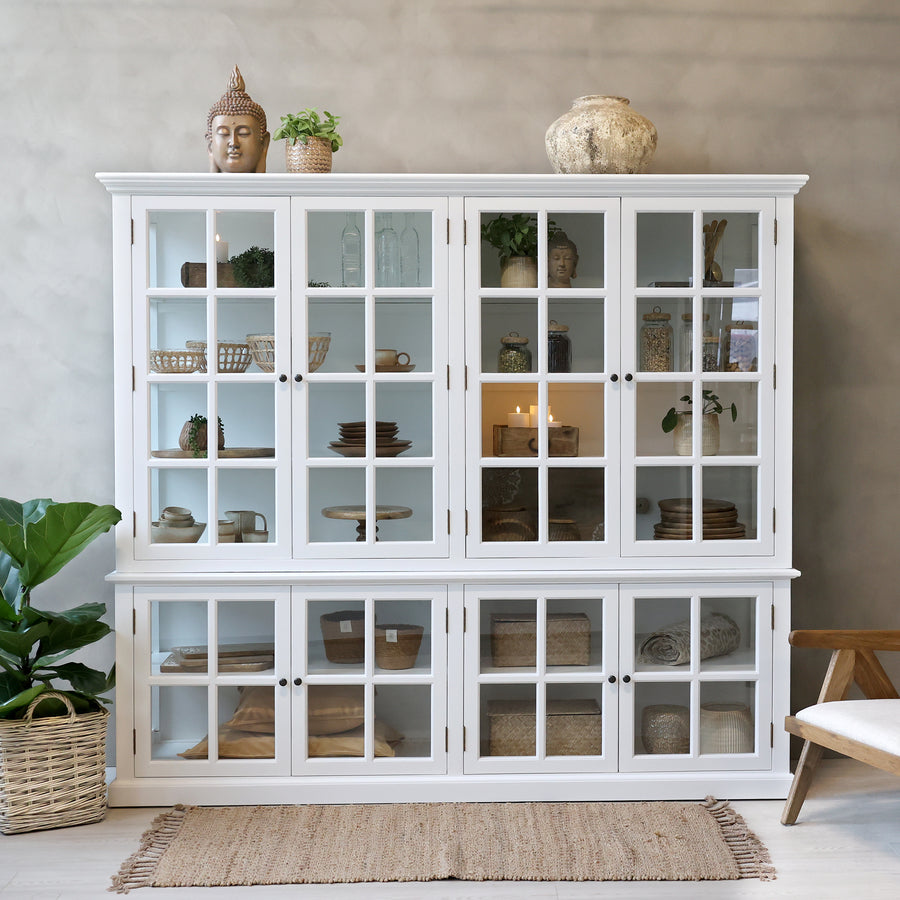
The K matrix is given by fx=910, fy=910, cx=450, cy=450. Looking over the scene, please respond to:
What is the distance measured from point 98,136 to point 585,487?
2045mm

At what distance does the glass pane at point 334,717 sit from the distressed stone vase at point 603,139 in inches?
69.5

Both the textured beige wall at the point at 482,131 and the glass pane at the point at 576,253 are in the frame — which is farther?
the textured beige wall at the point at 482,131

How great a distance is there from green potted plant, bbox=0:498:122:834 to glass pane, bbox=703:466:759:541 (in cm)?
181

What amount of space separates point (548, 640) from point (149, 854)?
1.29m

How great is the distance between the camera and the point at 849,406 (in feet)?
10.6

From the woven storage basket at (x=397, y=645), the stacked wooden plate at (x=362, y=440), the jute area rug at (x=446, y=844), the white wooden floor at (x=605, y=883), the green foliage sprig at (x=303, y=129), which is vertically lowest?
the white wooden floor at (x=605, y=883)

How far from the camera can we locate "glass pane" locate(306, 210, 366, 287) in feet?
9.12

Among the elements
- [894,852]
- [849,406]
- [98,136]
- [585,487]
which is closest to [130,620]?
[585,487]

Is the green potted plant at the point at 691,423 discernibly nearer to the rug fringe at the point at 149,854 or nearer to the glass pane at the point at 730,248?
the glass pane at the point at 730,248

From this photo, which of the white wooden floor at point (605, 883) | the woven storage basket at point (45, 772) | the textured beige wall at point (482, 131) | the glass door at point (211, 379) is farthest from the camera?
the textured beige wall at point (482, 131)

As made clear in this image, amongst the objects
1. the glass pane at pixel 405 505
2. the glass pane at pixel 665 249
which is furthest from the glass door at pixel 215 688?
the glass pane at pixel 665 249

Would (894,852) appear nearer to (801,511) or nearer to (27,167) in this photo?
(801,511)

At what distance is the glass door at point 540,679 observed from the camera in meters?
2.82

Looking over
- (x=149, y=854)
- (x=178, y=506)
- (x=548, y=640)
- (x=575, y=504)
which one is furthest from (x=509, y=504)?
(x=149, y=854)
